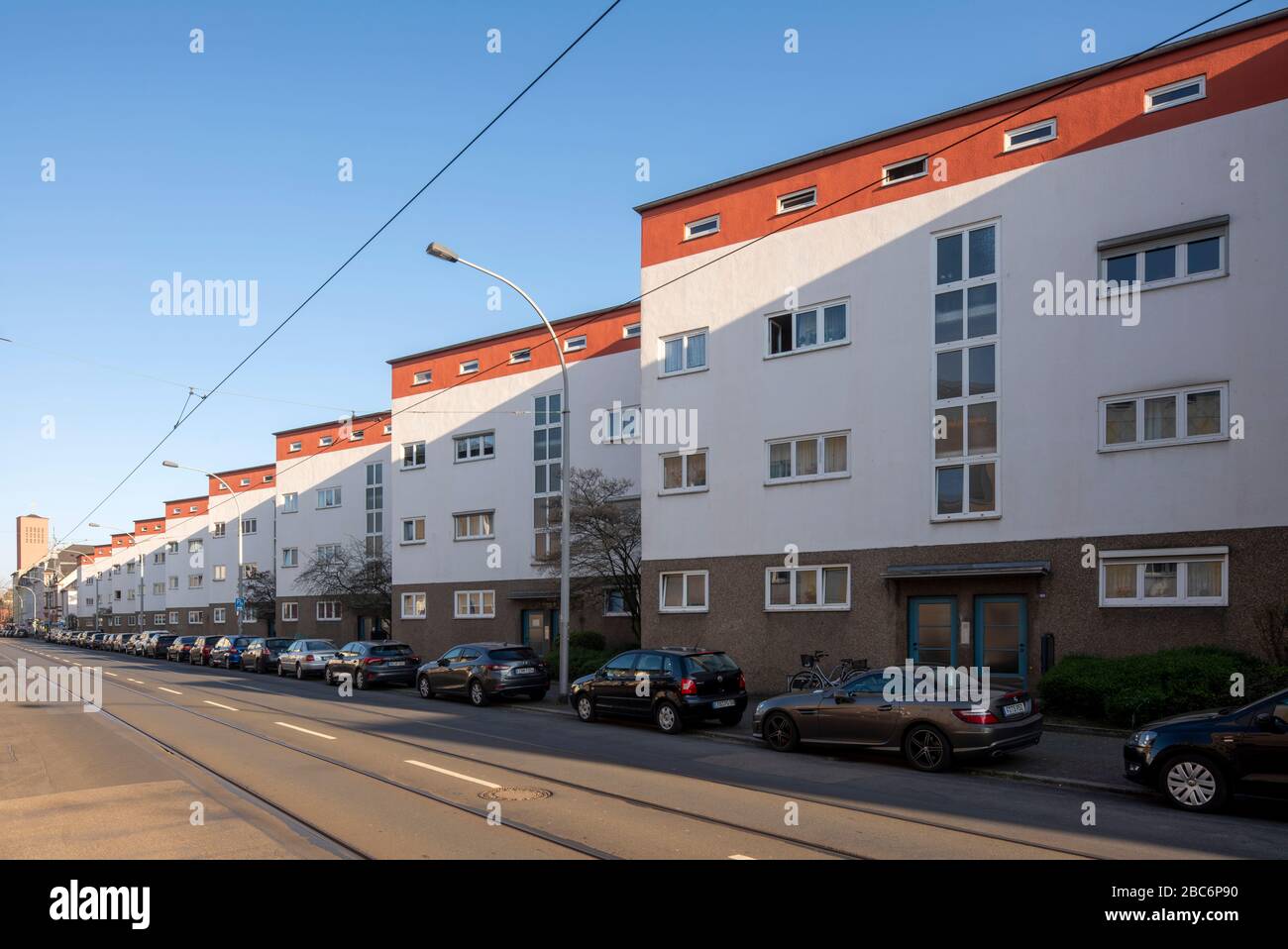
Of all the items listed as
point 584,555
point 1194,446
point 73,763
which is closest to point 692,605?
point 584,555

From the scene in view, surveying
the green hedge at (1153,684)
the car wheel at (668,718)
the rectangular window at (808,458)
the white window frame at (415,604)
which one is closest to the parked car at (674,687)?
the car wheel at (668,718)

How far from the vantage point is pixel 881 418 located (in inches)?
869

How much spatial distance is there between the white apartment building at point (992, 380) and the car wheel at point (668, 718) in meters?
6.01

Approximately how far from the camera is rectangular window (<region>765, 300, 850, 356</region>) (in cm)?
2305

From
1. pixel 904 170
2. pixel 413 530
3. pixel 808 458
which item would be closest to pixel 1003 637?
pixel 808 458

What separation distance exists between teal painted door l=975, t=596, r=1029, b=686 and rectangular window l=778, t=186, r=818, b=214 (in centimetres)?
987

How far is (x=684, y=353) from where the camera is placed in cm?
2589

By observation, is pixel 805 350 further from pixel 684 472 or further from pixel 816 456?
pixel 684 472

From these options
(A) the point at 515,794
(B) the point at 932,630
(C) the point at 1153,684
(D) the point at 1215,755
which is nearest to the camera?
(D) the point at 1215,755

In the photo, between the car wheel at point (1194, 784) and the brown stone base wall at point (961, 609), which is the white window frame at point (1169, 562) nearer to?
the brown stone base wall at point (961, 609)

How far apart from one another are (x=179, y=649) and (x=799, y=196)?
142 ft

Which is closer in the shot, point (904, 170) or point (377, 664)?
point (904, 170)
